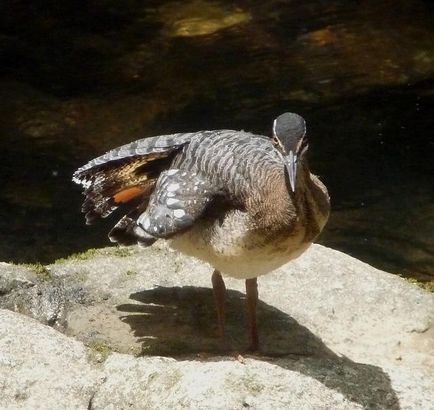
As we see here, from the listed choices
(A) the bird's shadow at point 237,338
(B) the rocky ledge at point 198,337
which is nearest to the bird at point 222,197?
(A) the bird's shadow at point 237,338

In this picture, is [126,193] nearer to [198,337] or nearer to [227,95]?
[198,337]

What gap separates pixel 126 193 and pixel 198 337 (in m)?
1.08

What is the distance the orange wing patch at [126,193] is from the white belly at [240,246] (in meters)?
0.78

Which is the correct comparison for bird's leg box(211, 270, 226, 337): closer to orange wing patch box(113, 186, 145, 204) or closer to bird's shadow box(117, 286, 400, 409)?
bird's shadow box(117, 286, 400, 409)

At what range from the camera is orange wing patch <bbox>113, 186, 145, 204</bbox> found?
20.7ft

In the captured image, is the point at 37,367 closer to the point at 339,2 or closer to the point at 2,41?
the point at 2,41

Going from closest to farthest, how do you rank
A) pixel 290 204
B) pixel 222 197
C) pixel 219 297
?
pixel 290 204 < pixel 222 197 < pixel 219 297

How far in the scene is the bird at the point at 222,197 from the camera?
5.14 meters

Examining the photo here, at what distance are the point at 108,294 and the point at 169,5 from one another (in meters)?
7.98

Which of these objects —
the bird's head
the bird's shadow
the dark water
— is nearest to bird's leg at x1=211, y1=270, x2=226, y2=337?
the bird's shadow

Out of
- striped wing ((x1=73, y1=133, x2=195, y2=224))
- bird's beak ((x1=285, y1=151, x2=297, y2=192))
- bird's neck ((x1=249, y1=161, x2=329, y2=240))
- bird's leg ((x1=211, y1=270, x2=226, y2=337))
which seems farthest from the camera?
Answer: striped wing ((x1=73, y1=133, x2=195, y2=224))

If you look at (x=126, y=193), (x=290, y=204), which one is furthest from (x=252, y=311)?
(x=126, y=193)

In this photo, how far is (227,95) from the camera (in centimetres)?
1125

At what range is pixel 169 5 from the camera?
1363cm
